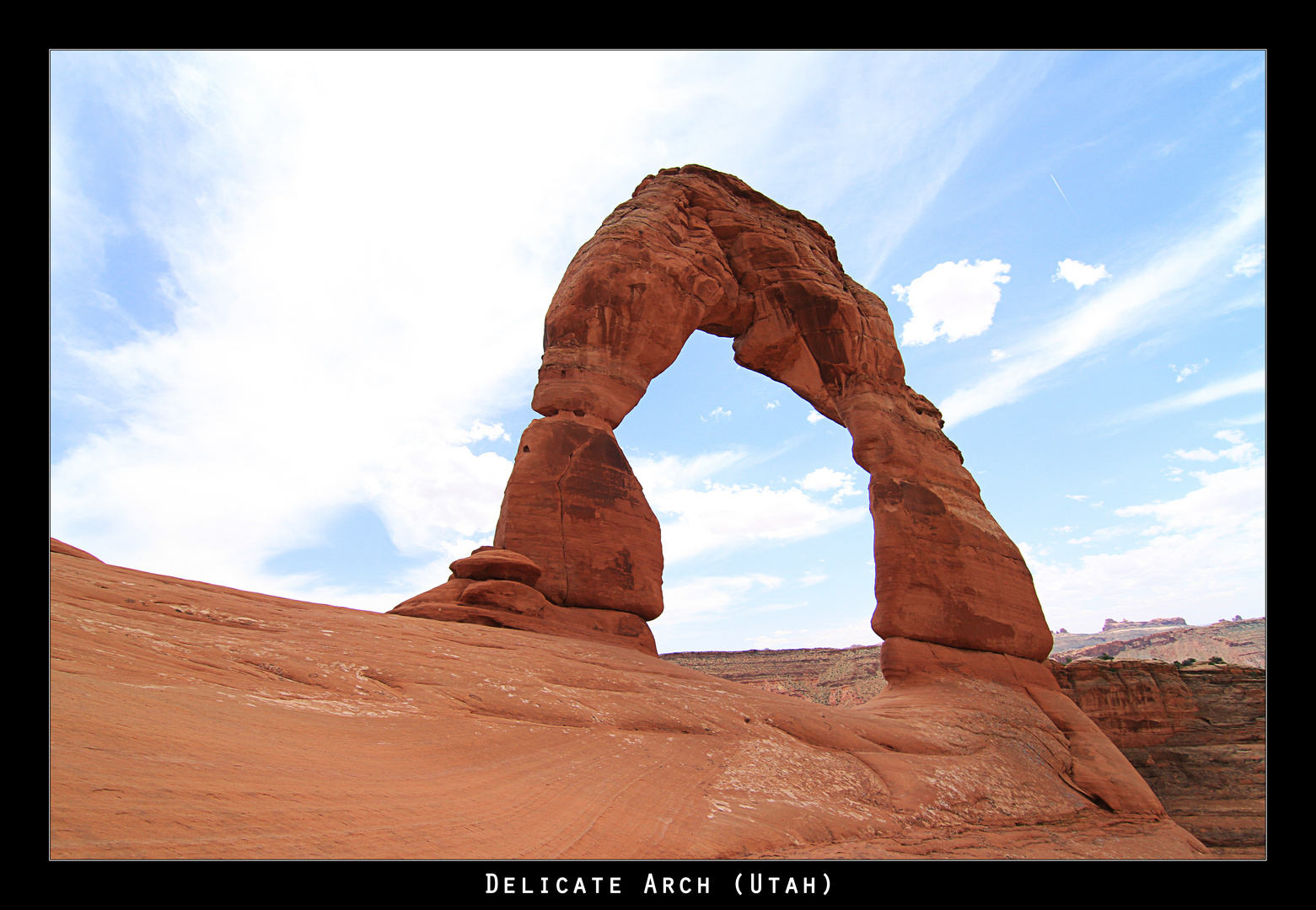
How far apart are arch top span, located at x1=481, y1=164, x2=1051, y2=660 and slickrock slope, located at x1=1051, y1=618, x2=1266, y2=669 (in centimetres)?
3472

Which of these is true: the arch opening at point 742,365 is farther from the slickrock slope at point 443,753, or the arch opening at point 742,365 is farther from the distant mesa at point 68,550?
the distant mesa at point 68,550

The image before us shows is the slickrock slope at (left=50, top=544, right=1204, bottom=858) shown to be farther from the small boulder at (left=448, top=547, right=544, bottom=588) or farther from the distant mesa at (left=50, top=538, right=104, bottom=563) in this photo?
→ the small boulder at (left=448, top=547, right=544, bottom=588)

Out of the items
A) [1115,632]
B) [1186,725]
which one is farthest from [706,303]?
[1115,632]

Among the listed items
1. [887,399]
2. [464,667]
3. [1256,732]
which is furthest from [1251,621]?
[464,667]

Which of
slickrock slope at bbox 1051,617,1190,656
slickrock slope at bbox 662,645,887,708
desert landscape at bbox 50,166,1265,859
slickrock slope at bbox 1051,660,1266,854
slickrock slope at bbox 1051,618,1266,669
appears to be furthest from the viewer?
slickrock slope at bbox 1051,617,1190,656

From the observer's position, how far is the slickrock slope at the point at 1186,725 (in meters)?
16.5

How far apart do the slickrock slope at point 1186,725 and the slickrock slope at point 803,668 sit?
13505 millimetres

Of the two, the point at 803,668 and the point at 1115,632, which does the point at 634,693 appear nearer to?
the point at 803,668

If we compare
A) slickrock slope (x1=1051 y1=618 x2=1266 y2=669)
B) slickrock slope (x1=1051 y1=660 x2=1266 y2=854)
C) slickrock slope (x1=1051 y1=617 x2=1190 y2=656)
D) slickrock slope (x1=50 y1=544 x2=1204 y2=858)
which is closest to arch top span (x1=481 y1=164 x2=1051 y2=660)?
slickrock slope (x1=50 y1=544 x2=1204 y2=858)

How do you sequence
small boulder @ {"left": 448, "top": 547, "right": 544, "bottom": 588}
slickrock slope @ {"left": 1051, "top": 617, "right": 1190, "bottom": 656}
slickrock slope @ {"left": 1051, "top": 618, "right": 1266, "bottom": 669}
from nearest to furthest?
small boulder @ {"left": 448, "top": 547, "right": 544, "bottom": 588}, slickrock slope @ {"left": 1051, "top": 618, "right": 1266, "bottom": 669}, slickrock slope @ {"left": 1051, "top": 617, "right": 1190, "bottom": 656}

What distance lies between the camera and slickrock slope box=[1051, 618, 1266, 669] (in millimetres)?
41312

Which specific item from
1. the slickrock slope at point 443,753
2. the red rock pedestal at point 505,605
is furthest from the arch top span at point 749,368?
the slickrock slope at point 443,753

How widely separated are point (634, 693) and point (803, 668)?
30.6 meters

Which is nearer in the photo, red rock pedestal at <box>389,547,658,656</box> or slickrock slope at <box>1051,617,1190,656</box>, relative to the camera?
red rock pedestal at <box>389,547,658,656</box>
